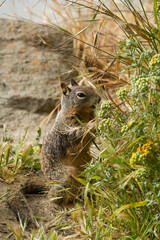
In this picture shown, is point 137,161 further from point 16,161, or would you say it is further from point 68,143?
point 16,161

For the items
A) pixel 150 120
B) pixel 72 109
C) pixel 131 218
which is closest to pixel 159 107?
pixel 150 120

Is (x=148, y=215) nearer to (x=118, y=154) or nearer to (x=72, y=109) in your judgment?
(x=118, y=154)

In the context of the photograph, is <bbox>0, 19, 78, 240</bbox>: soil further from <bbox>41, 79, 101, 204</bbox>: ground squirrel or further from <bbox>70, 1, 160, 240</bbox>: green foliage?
<bbox>70, 1, 160, 240</bbox>: green foliage

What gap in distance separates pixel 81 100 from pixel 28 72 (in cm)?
333

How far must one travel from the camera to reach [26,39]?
677 centimetres

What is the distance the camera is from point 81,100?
3.55 m

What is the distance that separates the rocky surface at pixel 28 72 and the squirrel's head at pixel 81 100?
2.42 meters

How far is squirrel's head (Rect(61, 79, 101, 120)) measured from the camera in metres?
3.52

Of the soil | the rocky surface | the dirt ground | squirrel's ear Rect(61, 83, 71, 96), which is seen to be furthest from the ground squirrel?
the rocky surface

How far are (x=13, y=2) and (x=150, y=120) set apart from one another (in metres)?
1.93

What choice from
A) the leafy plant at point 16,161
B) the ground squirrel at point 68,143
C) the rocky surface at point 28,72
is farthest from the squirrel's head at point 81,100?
the rocky surface at point 28,72

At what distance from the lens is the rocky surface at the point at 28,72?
6.30 m

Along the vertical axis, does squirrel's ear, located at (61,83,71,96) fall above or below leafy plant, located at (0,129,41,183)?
above

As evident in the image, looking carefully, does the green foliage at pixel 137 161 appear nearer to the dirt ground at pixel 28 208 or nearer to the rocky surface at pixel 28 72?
the dirt ground at pixel 28 208
